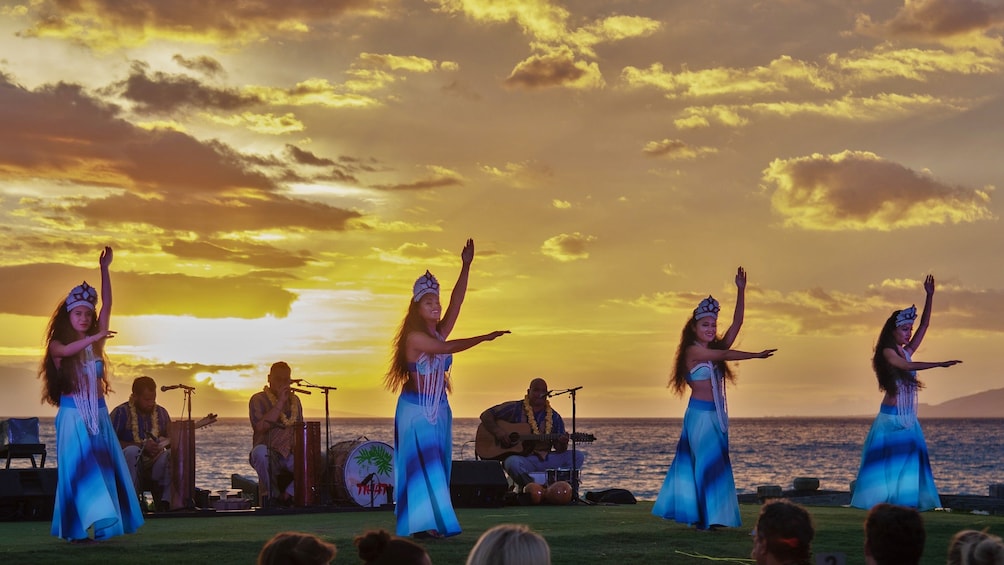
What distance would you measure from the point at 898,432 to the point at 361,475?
6.80 m

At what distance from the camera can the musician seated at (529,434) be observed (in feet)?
58.9

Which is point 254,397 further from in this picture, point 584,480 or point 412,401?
point 584,480

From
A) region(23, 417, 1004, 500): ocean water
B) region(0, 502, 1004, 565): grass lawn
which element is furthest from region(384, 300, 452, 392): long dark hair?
region(23, 417, 1004, 500): ocean water

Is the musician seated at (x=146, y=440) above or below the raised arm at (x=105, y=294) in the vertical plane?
below

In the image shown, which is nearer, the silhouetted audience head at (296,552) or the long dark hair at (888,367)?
the silhouetted audience head at (296,552)

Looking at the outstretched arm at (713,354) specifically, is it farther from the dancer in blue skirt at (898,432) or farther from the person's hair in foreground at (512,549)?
the person's hair in foreground at (512,549)

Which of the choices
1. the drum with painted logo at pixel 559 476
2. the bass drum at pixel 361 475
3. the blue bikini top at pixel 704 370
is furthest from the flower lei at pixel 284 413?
the blue bikini top at pixel 704 370

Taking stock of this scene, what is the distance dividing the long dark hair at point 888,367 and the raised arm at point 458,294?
5713mm

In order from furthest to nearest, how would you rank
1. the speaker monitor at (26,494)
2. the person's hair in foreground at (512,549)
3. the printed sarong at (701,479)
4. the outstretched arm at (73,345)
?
the speaker monitor at (26,494), the printed sarong at (701,479), the outstretched arm at (73,345), the person's hair in foreground at (512,549)

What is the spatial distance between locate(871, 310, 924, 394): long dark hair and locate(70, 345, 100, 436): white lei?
8.40m

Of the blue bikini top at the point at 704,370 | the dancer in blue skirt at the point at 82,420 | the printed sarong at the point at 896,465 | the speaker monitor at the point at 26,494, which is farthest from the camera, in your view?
the speaker monitor at the point at 26,494

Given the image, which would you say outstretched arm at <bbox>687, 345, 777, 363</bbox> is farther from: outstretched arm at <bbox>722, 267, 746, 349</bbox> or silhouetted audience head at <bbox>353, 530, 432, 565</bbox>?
silhouetted audience head at <bbox>353, 530, 432, 565</bbox>

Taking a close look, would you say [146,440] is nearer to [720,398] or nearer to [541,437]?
[541,437]

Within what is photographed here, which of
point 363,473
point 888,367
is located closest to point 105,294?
point 363,473
